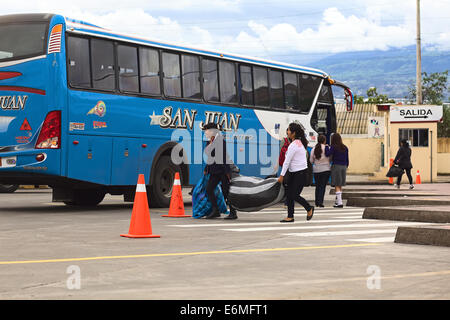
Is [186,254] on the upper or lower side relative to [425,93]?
lower

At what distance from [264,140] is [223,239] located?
34.8 feet

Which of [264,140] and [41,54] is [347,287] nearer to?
[41,54]

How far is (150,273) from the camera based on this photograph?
7.93m

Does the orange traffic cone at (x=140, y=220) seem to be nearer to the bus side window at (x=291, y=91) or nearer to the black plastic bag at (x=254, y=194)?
the black plastic bag at (x=254, y=194)

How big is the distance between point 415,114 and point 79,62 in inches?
974

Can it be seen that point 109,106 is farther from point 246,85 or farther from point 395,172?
point 395,172

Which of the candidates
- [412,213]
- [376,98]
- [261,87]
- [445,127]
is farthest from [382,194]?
[376,98]

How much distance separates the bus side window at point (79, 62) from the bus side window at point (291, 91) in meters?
7.70

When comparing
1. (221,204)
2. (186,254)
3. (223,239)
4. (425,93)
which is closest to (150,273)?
(186,254)

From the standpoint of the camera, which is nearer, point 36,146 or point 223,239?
point 223,239

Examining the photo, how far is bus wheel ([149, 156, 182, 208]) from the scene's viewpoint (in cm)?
1862

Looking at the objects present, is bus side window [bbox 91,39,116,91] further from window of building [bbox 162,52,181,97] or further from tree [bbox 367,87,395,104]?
tree [bbox 367,87,395,104]
